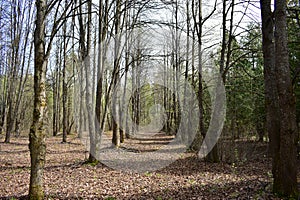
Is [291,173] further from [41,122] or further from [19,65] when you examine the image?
[19,65]

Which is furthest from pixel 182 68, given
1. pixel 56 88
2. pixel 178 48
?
pixel 56 88

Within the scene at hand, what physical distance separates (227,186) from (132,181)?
8.74 ft

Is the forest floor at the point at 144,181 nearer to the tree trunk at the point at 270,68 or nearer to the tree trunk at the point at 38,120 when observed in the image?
the tree trunk at the point at 38,120

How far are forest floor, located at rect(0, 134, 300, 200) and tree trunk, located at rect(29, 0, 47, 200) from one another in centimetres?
65

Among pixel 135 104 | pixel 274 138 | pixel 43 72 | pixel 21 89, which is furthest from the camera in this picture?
pixel 135 104

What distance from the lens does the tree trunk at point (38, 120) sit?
5.42 metres

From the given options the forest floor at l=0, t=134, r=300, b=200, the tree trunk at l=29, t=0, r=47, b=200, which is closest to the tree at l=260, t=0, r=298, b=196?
the forest floor at l=0, t=134, r=300, b=200

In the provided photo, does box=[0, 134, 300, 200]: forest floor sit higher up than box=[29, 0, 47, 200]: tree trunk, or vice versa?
box=[29, 0, 47, 200]: tree trunk

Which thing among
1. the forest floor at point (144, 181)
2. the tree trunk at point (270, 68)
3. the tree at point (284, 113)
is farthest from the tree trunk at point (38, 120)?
the tree trunk at point (270, 68)

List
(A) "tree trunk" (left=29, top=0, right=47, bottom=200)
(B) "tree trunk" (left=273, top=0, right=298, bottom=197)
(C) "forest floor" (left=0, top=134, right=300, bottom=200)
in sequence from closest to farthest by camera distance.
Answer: (B) "tree trunk" (left=273, top=0, right=298, bottom=197)
(A) "tree trunk" (left=29, top=0, right=47, bottom=200)
(C) "forest floor" (left=0, top=134, right=300, bottom=200)

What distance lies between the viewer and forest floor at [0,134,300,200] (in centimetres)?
625

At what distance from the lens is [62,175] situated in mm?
8609

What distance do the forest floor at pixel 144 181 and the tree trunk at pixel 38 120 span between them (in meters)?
0.65

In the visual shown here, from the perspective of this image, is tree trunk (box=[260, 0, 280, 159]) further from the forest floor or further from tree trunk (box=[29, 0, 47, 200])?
tree trunk (box=[29, 0, 47, 200])
